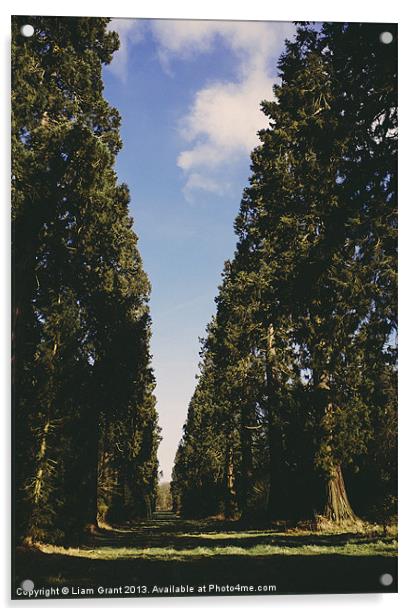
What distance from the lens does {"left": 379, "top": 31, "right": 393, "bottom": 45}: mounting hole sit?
38.1 feet

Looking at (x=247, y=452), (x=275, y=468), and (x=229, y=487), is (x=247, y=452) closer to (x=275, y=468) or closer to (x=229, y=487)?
(x=229, y=487)

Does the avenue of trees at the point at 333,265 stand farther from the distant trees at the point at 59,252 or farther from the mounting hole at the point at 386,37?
the distant trees at the point at 59,252

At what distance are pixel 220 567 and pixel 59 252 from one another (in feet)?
20.6

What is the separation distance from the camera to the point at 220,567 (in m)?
11.0

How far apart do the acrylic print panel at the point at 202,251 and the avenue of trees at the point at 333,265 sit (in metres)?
0.04

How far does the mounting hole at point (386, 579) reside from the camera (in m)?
11.0

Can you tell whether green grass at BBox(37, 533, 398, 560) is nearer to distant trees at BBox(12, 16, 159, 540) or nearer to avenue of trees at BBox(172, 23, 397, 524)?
distant trees at BBox(12, 16, 159, 540)

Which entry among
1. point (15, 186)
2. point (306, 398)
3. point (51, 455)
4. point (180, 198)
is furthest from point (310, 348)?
point (15, 186)

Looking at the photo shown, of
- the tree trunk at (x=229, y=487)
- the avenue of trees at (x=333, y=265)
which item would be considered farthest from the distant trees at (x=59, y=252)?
the tree trunk at (x=229, y=487)

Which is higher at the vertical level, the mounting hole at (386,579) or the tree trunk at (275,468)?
the tree trunk at (275,468)

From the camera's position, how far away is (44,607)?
34.0ft

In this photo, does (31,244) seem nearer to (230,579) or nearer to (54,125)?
(54,125)

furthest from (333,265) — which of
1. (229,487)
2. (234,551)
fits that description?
(229,487)
